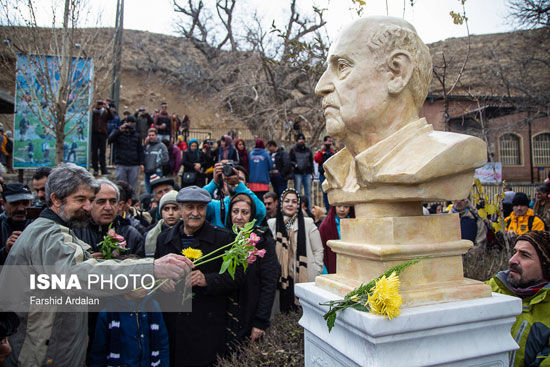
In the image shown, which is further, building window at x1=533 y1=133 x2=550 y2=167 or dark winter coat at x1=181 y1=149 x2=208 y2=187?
building window at x1=533 y1=133 x2=550 y2=167

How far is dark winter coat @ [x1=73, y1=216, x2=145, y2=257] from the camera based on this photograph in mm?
3156

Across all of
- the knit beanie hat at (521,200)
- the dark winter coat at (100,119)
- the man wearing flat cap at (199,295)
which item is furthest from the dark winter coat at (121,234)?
the dark winter coat at (100,119)

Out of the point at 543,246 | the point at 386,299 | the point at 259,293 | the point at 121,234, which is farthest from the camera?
the point at 121,234

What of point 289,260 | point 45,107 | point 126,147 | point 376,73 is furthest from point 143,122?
point 376,73

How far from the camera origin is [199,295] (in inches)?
123

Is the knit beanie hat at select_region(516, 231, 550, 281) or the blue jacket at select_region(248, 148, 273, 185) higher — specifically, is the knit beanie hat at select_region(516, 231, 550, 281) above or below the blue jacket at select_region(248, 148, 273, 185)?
below

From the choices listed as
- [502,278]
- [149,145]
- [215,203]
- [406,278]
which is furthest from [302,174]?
[406,278]

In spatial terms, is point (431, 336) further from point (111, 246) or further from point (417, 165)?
point (111, 246)

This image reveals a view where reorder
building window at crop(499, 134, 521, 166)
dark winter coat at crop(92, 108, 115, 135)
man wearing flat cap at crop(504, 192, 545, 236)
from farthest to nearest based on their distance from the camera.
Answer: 1. building window at crop(499, 134, 521, 166)
2. dark winter coat at crop(92, 108, 115, 135)
3. man wearing flat cap at crop(504, 192, 545, 236)

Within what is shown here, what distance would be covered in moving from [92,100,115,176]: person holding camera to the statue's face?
9146 millimetres

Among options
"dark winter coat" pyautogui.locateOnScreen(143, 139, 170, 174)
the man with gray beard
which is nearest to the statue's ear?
the man with gray beard

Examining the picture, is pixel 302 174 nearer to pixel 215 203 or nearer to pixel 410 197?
pixel 215 203

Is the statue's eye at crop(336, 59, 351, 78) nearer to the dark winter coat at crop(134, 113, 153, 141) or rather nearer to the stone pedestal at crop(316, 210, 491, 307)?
the stone pedestal at crop(316, 210, 491, 307)

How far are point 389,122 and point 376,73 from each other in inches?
10.4
